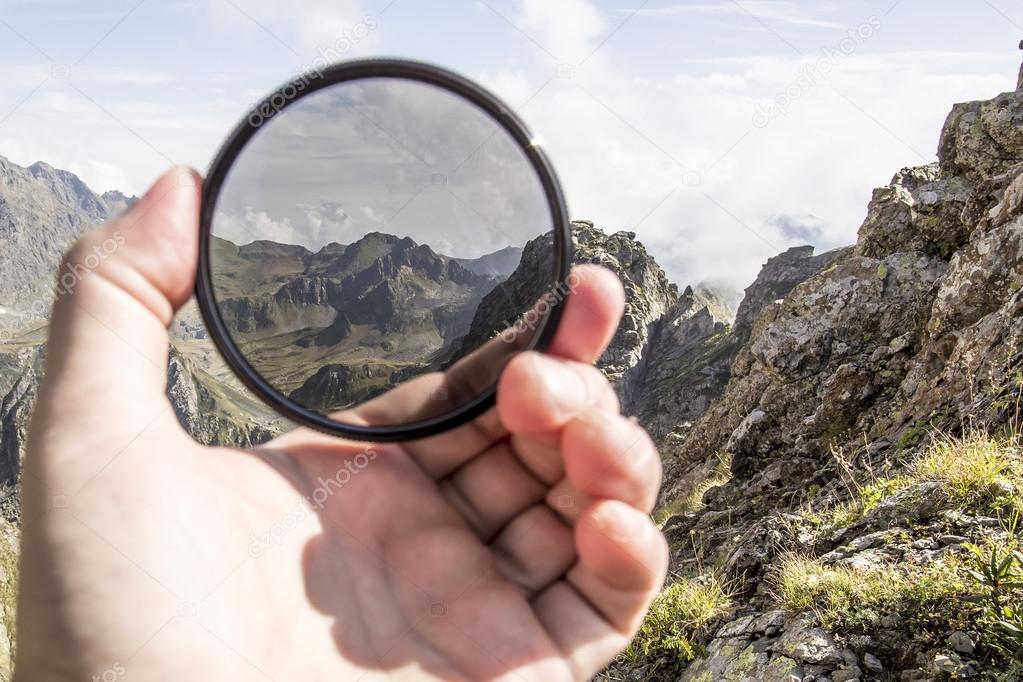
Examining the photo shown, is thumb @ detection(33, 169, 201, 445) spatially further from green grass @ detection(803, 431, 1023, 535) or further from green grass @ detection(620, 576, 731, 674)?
green grass @ detection(803, 431, 1023, 535)

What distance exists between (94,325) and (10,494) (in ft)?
672

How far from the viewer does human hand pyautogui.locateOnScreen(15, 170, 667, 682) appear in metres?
2.77

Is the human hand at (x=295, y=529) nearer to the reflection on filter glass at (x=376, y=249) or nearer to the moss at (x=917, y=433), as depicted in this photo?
the reflection on filter glass at (x=376, y=249)

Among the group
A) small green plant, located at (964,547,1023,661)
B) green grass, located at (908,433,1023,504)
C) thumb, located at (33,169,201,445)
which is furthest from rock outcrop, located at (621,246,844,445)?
thumb, located at (33,169,201,445)

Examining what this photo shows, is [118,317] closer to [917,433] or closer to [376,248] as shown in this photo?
[376,248]

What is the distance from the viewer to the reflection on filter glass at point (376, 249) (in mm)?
3559

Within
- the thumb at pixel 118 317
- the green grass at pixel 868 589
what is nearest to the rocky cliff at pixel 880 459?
the green grass at pixel 868 589

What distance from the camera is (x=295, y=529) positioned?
3223 mm

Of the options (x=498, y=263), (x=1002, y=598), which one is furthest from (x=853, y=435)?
(x=498, y=263)

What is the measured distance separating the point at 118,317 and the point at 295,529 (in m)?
1.29

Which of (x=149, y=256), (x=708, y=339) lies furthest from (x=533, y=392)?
(x=708, y=339)

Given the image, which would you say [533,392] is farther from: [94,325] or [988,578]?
[988,578]

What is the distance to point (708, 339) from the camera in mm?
95125

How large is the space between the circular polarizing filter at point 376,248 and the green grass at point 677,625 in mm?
3215
